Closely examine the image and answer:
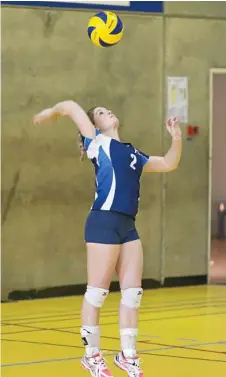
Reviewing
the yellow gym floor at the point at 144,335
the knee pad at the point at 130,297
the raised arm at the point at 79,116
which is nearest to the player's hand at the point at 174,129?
the raised arm at the point at 79,116

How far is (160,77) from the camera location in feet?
31.8

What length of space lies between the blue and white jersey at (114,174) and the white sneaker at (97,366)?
2.92 feet

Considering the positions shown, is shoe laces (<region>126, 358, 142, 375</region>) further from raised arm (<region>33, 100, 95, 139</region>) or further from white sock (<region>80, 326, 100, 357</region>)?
raised arm (<region>33, 100, 95, 139</region>)

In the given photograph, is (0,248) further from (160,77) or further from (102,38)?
(102,38)

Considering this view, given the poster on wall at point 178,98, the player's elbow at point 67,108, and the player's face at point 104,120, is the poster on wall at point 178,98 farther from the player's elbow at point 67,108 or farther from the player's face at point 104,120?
the player's elbow at point 67,108

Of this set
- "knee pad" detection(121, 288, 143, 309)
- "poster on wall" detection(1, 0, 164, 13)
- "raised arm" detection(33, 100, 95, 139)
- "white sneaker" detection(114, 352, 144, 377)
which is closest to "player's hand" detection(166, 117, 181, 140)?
"raised arm" detection(33, 100, 95, 139)

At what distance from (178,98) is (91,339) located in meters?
5.28

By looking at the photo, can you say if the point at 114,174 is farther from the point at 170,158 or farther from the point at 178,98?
the point at 178,98

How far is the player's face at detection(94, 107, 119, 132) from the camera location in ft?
16.9

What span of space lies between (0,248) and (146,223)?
5.94ft

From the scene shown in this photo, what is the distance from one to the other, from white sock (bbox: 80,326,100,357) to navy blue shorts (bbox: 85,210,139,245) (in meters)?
0.53

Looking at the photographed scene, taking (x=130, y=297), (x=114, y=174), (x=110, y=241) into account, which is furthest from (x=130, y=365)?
(x=114, y=174)

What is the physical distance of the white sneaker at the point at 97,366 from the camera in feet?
16.1

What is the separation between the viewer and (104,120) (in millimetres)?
5168
